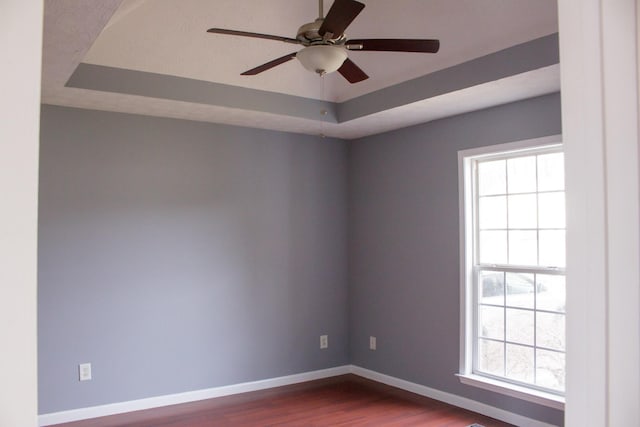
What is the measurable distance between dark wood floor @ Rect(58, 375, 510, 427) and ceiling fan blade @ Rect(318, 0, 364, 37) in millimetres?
2900

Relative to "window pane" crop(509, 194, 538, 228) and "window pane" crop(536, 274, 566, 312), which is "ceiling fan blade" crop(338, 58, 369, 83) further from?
"window pane" crop(536, 274, 566, 312)

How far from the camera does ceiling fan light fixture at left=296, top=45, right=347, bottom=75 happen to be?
2.43 meters

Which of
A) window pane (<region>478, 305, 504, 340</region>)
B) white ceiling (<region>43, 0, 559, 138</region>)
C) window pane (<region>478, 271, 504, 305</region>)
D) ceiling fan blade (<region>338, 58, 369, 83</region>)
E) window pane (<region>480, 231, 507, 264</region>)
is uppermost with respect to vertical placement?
white ceiling (<region>43, 0, 559, 138</region>)

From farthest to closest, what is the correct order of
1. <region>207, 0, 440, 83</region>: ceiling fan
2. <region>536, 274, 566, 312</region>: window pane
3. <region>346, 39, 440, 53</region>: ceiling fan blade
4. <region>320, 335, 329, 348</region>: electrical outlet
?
<region>320, 335, 329, 348</region>: electrical outlet, <region>536, 274, 566, 312</region>: window pane, <region>346, 39, 440, 53</region>: ceiling fan blade, <region>207, 0, 440, 83</region>: ceiling fan

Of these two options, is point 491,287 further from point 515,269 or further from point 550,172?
point 550,172

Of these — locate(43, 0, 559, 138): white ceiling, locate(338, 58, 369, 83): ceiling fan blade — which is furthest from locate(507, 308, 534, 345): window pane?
locate(338, 58, 369, 83): ceiling fan blade

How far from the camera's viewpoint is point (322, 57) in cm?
245

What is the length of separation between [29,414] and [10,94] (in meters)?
0.30

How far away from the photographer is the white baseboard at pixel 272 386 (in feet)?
12.8

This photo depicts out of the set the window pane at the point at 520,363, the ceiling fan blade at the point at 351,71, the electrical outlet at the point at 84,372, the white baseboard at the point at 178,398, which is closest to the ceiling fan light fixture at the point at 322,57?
the ceiling fan blade at the point at 351,71

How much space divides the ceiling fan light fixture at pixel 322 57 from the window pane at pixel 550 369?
2545 mm

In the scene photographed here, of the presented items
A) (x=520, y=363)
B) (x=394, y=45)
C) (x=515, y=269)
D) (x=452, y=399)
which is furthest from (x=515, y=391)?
(x=394, y=45)

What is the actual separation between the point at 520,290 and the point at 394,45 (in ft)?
7.48

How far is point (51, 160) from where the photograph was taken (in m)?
3.97
